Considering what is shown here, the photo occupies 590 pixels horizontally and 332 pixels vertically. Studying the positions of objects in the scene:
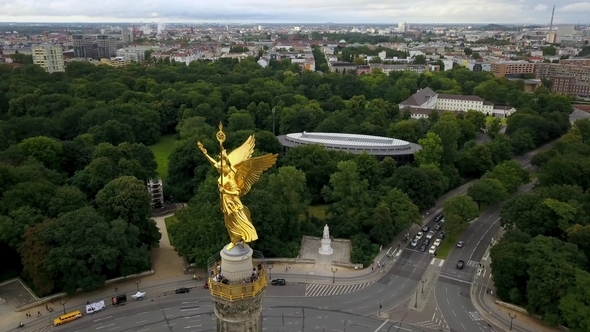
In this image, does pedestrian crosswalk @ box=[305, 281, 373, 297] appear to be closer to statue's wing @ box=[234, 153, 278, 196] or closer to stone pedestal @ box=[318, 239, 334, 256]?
stone pedestal @ box=[318, 239, 334, 256]

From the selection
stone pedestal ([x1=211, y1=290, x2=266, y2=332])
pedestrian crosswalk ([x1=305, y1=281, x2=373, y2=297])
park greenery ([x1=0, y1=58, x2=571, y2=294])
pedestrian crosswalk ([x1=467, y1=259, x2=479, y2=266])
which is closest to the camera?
stone pedestal ([x1=211, y1=290, x2=266, y2=332])

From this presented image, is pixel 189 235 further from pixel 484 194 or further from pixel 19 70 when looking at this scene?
pixel 19 70

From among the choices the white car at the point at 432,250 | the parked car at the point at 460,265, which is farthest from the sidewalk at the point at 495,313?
the white car at the point at 432,250

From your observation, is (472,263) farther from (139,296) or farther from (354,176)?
(139,296)

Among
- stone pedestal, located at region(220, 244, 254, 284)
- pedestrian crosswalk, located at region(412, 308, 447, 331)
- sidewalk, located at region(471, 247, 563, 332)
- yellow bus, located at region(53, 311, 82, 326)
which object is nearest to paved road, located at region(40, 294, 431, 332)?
yellow bus, located at region(53, 311, 82, 326)

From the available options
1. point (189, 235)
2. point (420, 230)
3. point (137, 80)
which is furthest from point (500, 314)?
point (137, 80)

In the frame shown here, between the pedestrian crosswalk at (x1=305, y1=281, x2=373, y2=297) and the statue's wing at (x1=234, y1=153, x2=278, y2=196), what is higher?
the statue's wing at (x1=234, y1=153, x2=278, y2=196)

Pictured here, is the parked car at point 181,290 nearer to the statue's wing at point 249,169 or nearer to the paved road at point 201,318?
Answer: the paved road at point 201,318
